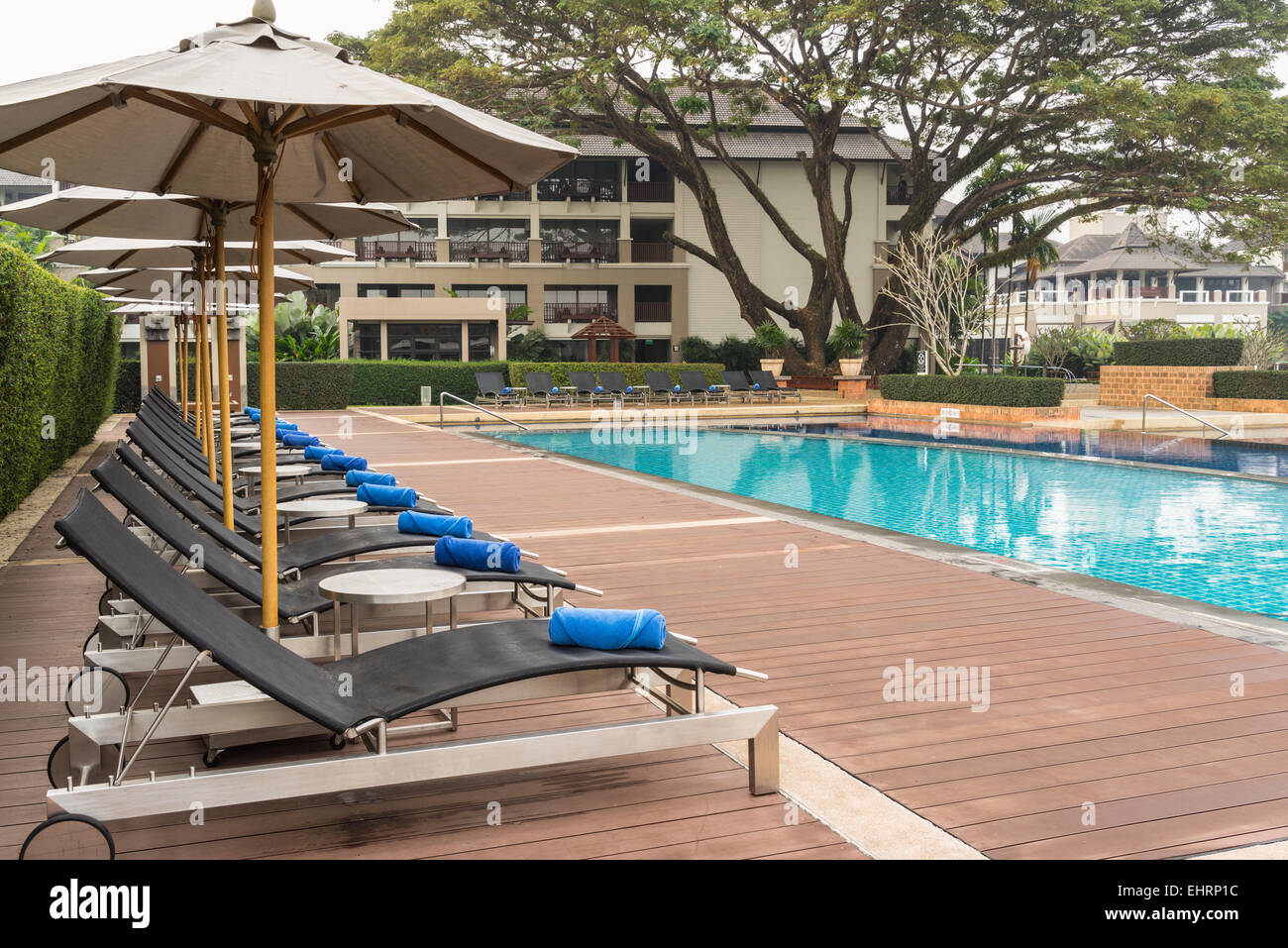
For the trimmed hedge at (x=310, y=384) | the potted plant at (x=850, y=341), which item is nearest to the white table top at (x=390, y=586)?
the trimmed hedge at (x=310, y=384)

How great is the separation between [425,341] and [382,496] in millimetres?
32304

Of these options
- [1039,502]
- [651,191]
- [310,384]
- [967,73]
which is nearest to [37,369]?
[1039,502]

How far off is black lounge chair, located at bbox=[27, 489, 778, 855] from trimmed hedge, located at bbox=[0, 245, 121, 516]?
4323 millimetres

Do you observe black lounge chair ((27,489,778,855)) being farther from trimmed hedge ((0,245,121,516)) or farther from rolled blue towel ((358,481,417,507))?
trimmed hedge ((0,245,121,516))

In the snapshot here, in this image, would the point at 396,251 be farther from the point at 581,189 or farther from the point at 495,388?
the point at 495,388

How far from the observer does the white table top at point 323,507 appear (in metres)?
5.89

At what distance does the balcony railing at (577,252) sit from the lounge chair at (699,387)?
13893 mm

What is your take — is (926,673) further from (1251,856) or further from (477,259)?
(477,259)

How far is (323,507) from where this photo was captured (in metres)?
6.04

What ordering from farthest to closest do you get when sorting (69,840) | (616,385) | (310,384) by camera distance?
1. (616,385)
2. (310,384)
3. (69,840)

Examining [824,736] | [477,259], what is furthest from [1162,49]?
[824,736]

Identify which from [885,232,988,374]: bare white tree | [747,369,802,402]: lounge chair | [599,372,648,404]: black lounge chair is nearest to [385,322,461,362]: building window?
[599,372,648,404]: black lounge chair

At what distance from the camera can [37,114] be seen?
3.07 metres

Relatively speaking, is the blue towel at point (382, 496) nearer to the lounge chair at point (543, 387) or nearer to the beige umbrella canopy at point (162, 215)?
the beige umbrella canopy at point (162, 215)
